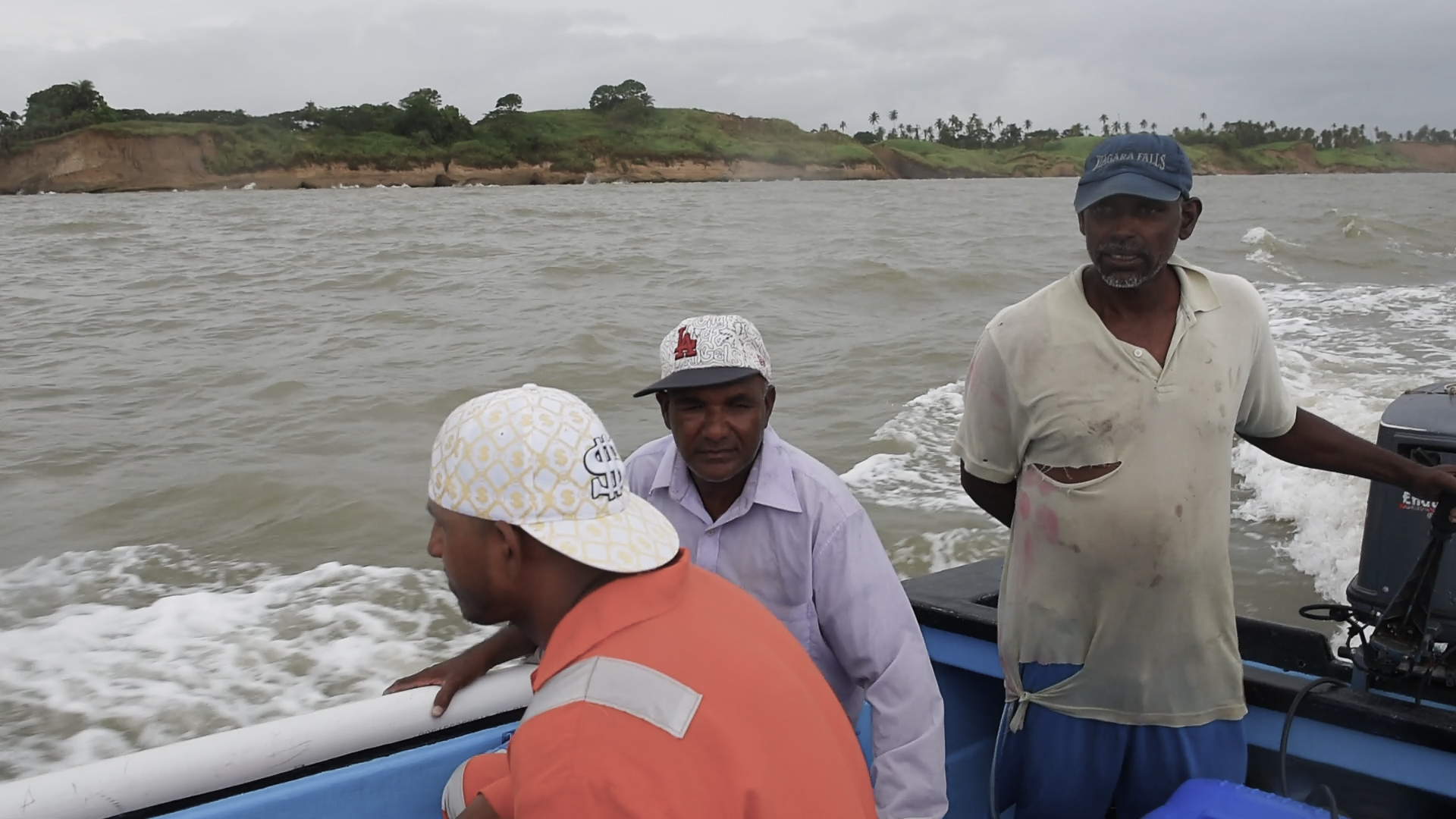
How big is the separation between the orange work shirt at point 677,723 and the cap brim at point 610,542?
0.06ft

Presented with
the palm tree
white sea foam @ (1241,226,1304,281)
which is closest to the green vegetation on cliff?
the palm tree

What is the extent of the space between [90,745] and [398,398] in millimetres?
5328

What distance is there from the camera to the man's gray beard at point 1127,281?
2.13 meters

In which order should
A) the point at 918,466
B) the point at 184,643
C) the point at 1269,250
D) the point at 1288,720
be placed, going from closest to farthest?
the point at 1288,720, the point at 184,643, the point at 918,466, the point at 1269,250

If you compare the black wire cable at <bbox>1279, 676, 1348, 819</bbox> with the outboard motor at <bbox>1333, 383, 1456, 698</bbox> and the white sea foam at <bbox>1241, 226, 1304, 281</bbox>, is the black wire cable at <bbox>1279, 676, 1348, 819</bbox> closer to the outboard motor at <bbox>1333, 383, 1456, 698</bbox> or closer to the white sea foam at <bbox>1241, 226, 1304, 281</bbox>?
the outboard motor at <bbox>1333, 383, 1456, 698</bbox>

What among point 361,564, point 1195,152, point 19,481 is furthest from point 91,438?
point 1195,152

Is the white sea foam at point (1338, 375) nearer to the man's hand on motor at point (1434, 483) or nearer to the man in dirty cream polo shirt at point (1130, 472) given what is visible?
the man's hand on motor at point (1434, 483)

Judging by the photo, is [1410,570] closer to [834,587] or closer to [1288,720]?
[1288,720]

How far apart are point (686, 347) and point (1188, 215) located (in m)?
1.01

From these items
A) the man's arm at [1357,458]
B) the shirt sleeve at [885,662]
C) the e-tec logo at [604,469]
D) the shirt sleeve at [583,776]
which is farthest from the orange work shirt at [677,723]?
the man's arm at [1357,458]

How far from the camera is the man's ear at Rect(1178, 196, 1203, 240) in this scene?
221 cm

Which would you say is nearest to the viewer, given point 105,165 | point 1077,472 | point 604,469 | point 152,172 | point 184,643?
point 604,469

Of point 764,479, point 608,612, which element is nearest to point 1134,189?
point 764,479

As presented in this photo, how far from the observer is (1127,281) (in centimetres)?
213
